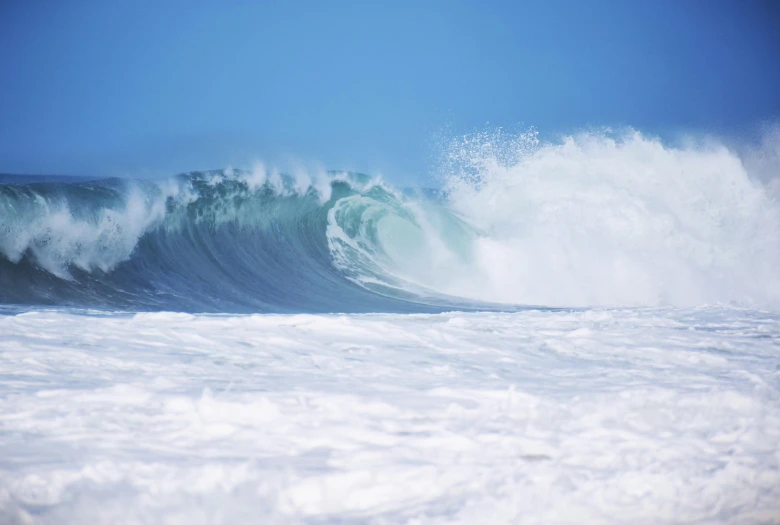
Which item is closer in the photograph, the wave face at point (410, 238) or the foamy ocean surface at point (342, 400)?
the foamy ocean surface at point (342, 400)

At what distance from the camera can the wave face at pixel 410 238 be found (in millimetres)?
7285

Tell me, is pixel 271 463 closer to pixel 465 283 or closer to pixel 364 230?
pixel 465 283

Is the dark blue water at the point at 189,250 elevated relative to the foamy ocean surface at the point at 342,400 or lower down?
elevated

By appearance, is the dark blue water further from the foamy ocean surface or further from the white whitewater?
the white whitewater

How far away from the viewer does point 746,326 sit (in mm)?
4422

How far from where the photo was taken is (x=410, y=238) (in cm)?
1088

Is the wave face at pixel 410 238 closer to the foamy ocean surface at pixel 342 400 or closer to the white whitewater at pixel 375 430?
the foamy ocean surface at pixel 342 400

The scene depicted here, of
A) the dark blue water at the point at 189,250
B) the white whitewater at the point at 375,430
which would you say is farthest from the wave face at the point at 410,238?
the white whitewater at the point at 375,430

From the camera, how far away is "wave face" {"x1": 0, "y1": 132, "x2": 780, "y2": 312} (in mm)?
7285

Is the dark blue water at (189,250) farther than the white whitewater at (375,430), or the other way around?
the dark blue water at (189,250)

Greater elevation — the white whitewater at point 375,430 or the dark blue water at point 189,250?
the dark blue water at point 189,250

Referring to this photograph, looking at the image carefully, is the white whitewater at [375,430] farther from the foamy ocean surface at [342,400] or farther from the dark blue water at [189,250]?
the dark blue water at [189,250]

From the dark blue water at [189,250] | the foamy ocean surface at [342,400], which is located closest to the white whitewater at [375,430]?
the foamy ocean surface at [342,400]

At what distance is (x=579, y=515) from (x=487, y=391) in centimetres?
95
